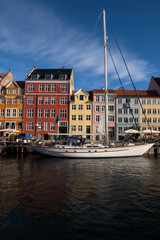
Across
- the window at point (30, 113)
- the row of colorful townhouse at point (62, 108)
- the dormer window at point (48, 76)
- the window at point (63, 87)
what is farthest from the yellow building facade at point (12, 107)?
the window at point (63, 87)

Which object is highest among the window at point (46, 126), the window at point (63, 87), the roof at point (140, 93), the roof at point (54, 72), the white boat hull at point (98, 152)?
the roof at point (54, 72)

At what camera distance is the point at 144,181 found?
→ 13.6 metres

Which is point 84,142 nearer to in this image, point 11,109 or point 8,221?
point 8,221

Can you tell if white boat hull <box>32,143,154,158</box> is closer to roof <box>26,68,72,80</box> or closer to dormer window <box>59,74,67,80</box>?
dormer window <box>59,74,67,80</box>

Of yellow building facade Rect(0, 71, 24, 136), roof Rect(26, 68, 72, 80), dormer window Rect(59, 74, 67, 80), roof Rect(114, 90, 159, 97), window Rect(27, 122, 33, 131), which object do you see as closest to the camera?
window Rect(27, 122, 33, 131)

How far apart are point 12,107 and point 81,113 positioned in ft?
71.0

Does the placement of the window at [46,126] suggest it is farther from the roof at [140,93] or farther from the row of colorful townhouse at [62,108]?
the roof at [140,93]

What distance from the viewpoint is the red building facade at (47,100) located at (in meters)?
50.0

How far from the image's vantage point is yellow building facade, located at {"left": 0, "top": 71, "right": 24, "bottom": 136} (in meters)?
50.2

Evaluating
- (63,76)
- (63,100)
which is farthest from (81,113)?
(63,76)

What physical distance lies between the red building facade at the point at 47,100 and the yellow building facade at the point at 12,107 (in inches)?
77.3

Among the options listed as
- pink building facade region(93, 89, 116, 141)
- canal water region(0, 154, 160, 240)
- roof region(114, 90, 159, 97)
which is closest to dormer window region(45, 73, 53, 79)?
pink building facade region(93, 89, 116, 141)

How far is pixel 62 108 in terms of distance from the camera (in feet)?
166

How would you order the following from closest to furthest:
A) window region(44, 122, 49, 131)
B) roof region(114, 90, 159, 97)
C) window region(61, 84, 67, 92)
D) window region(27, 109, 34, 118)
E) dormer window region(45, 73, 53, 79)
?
window region(44, 122, 49, 131)
window region(27, 109, 34, 118)
window region(61, 84, 67, 92)
dormer window region(45, 73, 53, 79)
roof region(114, 90, 159, 97)
